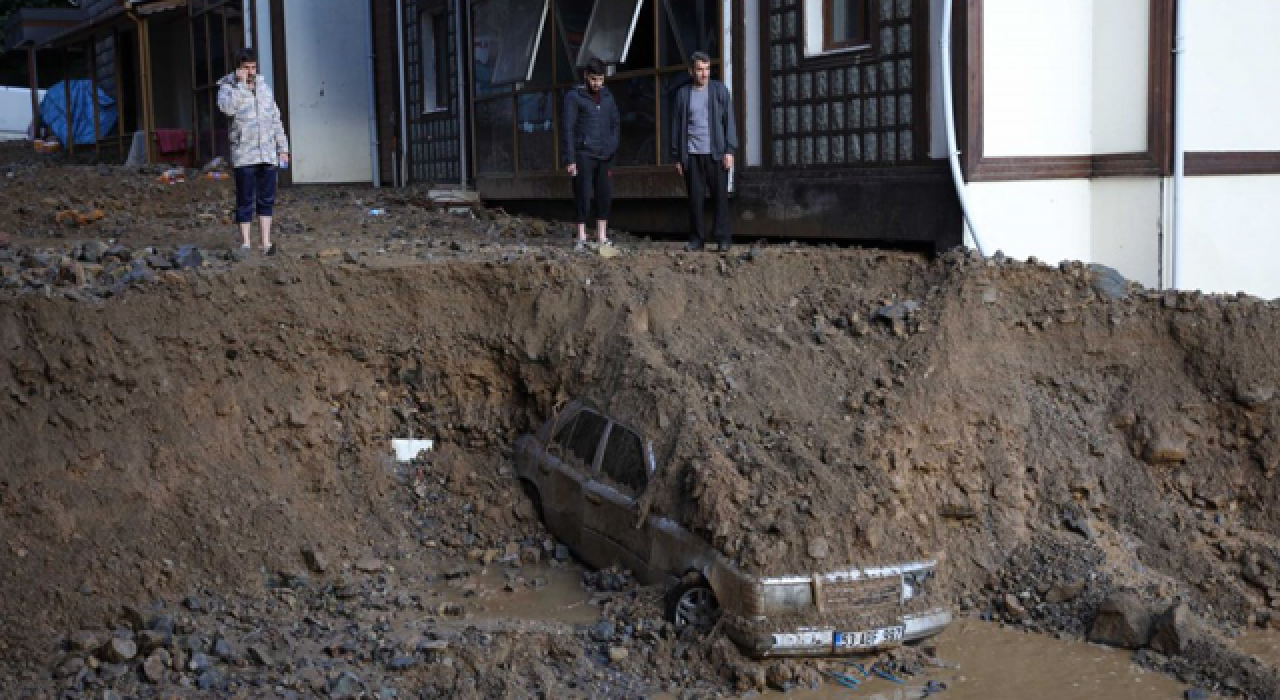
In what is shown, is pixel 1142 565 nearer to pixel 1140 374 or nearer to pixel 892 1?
pixel 1140 374

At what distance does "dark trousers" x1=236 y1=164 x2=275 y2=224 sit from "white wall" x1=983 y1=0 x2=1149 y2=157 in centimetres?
630

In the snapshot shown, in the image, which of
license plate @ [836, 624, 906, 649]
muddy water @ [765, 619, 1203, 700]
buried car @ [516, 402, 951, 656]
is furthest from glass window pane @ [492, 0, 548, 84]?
license plate @ [836, 624, 906, 649]

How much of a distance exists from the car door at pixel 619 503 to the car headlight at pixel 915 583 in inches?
68.0

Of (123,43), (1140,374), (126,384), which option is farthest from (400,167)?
(1140,374)

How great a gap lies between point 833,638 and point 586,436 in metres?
2.79

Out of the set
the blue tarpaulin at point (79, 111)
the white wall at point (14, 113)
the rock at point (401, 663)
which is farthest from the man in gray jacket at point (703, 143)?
the white wall at point (14, 113)

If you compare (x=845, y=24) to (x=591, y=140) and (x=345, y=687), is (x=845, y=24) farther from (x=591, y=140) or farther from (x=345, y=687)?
(x=345, y=687)

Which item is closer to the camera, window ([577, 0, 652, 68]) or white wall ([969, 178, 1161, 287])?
white wall ([969, 178, 1161, 287])

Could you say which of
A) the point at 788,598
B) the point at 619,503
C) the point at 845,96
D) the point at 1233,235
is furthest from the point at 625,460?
the point at 1233,235

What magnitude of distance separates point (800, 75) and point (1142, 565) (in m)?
5.65

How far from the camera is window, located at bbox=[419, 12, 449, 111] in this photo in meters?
20.2

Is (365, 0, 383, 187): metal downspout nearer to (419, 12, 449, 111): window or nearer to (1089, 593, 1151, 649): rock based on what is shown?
(419, 12, 449, 111): window

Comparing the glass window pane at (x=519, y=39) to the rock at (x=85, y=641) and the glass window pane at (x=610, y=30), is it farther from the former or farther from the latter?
the rock at (x=85, y=641)

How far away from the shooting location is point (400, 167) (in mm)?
21641
